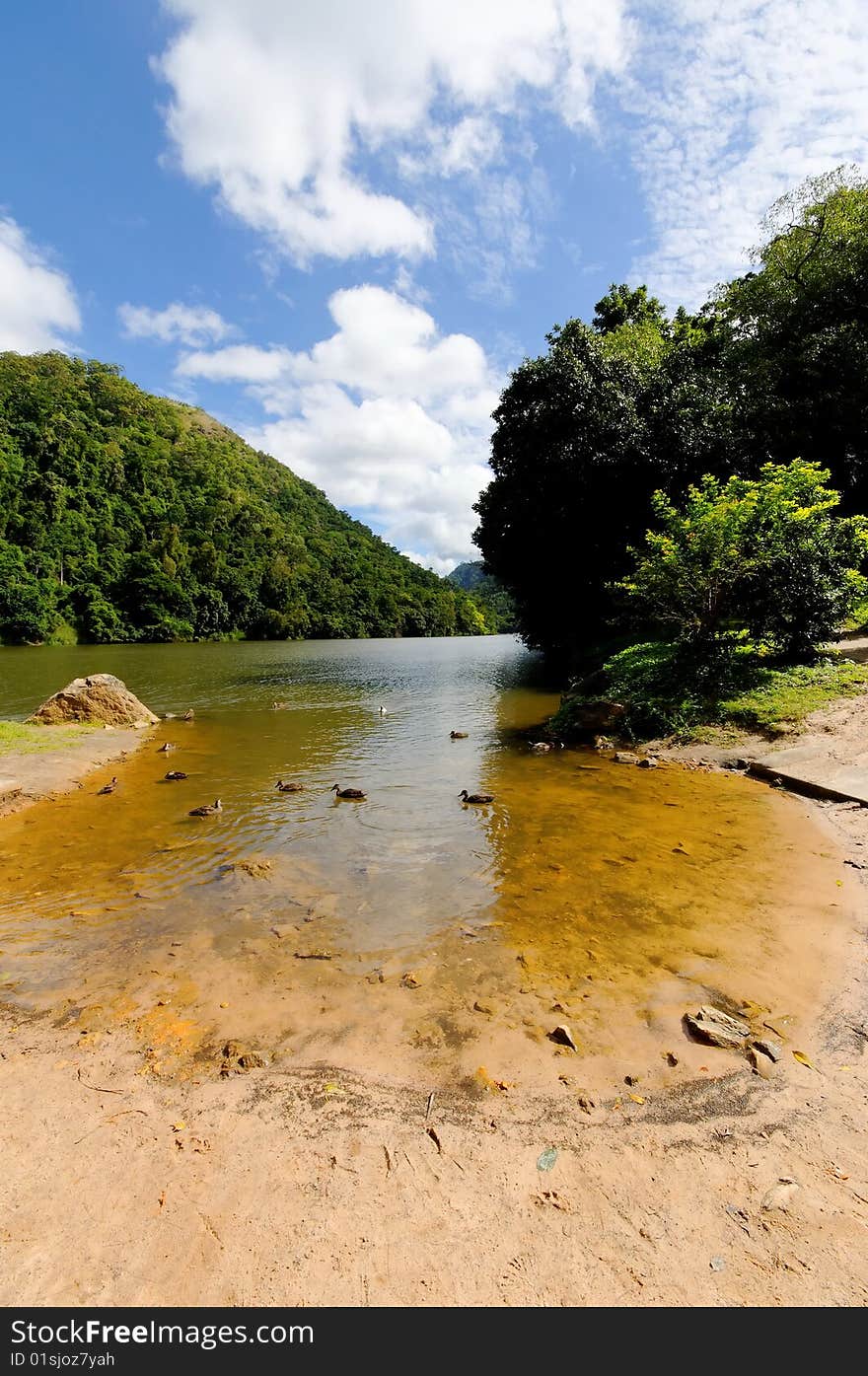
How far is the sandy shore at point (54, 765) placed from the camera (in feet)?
36.2

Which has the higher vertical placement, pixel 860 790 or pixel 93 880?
pixel 860 790

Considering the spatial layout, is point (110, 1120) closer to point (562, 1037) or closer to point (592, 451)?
point (562, 1037)

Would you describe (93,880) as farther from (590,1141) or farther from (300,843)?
(590,1141)

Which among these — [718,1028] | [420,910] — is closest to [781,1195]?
[718,1028]

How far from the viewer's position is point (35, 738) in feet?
49.6

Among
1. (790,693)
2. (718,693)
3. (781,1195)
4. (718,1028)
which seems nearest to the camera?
(781,1195)

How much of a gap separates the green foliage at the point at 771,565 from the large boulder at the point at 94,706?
1753 centimetres

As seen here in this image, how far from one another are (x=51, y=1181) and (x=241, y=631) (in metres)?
98.3

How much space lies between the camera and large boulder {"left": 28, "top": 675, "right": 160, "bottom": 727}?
58.6ft

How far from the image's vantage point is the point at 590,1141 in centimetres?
330

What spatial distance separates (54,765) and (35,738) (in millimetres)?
2822

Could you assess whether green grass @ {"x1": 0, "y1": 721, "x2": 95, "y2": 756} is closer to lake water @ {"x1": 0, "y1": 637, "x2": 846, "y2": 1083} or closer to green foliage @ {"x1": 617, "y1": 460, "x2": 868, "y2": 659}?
lake water @ {"x1": 0, "y1": 637, "x2": 846, "y2": 1083}

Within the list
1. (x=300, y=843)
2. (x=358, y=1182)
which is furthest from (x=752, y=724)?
(x=358, y=1182)

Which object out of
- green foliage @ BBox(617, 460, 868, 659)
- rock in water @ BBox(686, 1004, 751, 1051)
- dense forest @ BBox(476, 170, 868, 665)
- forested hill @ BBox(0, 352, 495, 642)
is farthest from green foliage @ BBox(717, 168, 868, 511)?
forested hill @ BBox(0, 352, 495, 642)
